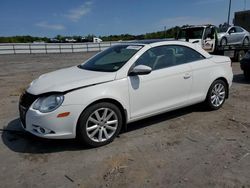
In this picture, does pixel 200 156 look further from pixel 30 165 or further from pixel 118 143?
pixel 30 165

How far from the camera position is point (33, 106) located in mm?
3574

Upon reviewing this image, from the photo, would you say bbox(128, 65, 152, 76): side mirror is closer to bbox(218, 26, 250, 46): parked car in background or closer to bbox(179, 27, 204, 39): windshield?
bbox(179, 27, 204, 39): windshield

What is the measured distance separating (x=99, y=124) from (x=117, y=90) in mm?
574

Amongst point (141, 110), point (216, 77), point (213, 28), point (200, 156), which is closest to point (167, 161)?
point (200, 156)

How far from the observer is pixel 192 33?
Answer: 547 inches

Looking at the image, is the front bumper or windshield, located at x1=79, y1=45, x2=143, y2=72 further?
windshield, located at x1=79, y1=45, x2=143, y2=72

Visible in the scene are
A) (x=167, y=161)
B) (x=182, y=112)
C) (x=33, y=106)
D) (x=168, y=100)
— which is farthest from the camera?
(x=182, y=112)

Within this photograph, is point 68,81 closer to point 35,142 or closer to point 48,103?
point 48,103

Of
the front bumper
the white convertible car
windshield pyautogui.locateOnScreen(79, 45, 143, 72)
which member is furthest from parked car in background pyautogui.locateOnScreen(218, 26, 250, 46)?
the front bumper

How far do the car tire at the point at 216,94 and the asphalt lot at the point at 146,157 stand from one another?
391 mm

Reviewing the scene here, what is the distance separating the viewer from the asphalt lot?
2943 millimetres

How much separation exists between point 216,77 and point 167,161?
256 cm

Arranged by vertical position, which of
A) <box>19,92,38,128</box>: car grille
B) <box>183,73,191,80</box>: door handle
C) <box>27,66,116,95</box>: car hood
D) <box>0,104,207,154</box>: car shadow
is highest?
<box>27,66,116,95</box>: car hood

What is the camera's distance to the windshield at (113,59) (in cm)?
418
